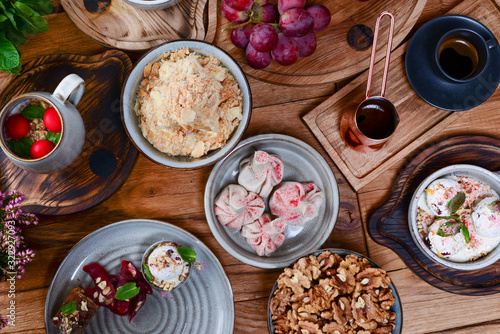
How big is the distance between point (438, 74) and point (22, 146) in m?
1.34

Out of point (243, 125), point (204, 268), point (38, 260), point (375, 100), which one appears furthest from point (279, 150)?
point (38, 260)

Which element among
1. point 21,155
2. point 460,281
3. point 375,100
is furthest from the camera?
point 460,281

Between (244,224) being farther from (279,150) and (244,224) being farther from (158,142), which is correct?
(158,142)

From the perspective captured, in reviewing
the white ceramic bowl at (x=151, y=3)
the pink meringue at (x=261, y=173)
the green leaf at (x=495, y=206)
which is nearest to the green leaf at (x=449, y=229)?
the green leaf at (x=495, y=206)

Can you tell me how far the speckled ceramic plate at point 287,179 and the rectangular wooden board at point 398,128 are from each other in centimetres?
8

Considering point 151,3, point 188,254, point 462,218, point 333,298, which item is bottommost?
point 333,298

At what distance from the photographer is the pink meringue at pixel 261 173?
1.14 meters

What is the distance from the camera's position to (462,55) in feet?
3.80

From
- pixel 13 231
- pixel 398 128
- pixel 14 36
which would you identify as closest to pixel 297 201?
pixel 398 128

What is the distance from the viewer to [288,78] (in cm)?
118

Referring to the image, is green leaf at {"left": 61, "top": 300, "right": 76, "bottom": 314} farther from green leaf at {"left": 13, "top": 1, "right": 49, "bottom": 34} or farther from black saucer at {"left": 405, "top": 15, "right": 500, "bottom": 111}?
black saucer at {"left": 405, "top": 15, "right": 500, "bottom": 111}

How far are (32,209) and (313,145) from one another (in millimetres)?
965

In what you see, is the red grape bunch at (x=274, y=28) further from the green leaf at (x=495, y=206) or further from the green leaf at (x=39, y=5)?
the green leaf at (x=495, y=206)

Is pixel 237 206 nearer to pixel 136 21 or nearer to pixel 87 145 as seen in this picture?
pixel 87 145
